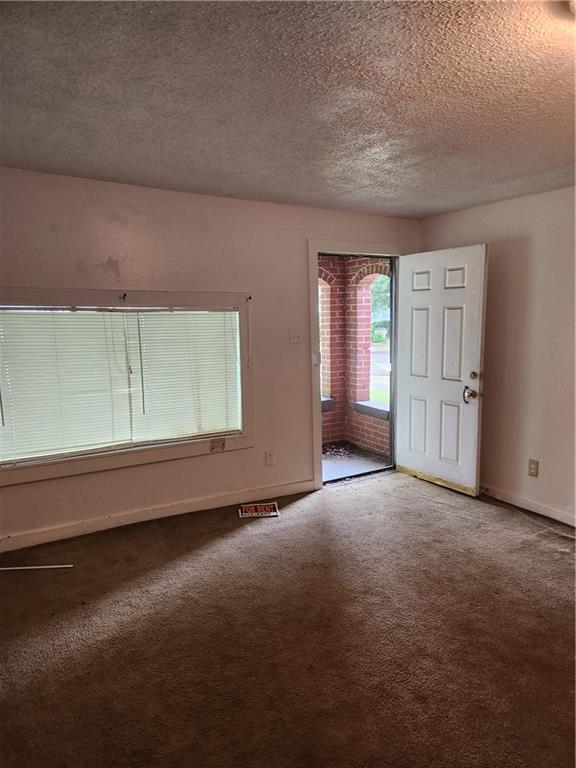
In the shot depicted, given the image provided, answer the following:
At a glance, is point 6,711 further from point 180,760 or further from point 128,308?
point 128,308

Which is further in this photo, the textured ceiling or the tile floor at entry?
the tile floor at entry

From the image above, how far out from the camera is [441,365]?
3.88 m

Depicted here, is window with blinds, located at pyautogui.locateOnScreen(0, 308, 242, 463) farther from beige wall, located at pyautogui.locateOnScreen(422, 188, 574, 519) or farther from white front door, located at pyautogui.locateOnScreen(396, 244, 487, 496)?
beige wall, located at pyautogui.locateOnScreen(422, 188, 574, 519)

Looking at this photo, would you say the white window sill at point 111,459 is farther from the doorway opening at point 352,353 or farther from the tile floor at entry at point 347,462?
the doorway opening at point 352,353

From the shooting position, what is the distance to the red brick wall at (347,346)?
17.2ft

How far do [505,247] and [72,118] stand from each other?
2.98 meters

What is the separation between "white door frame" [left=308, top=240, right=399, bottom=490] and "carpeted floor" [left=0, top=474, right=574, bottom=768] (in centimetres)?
→ 80

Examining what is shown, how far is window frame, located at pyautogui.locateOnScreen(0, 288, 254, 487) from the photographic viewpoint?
2.85 m

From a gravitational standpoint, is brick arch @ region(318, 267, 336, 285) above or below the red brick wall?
above

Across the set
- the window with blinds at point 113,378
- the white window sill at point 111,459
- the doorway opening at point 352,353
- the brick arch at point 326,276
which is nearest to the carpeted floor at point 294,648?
the white window sill at point 111,459

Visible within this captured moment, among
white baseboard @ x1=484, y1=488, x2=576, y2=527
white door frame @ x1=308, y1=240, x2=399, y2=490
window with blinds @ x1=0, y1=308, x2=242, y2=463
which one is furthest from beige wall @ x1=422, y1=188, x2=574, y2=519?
window with blinds @ x1=0, y1=308, x2=242, y2=463

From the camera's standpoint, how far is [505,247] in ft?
11.6

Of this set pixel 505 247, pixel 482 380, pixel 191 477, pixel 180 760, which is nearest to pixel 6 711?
pixel 180 760

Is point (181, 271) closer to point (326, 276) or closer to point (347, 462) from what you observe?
point (326, 276)
